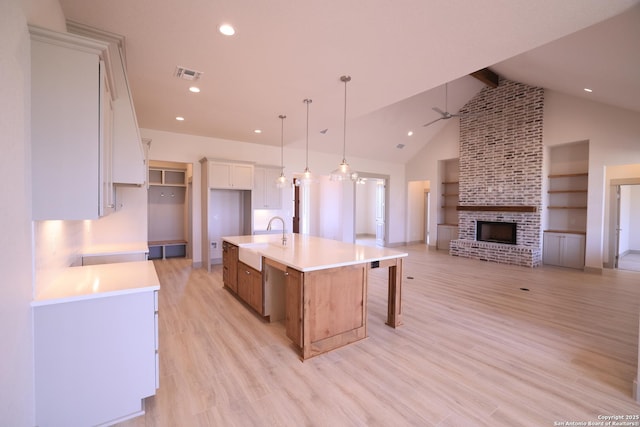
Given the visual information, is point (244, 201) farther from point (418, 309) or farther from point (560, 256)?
point (560, 256)

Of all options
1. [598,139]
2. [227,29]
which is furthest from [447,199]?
[227,29]

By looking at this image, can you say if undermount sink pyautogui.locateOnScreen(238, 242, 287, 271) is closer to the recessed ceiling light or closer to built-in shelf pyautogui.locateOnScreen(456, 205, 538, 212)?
the recessed ceiling light

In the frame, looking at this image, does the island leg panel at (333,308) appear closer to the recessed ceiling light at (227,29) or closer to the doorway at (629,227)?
the recessed ceiling light at (227,29)

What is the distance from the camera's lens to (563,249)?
6375 millimetres

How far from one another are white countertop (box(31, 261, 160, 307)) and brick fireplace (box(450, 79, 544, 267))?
300 inches

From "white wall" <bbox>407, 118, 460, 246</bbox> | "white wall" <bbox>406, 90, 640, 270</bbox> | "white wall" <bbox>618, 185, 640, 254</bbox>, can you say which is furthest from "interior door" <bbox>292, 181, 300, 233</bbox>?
"white wall" <bbox>618, 185, 640, 254</bbox>

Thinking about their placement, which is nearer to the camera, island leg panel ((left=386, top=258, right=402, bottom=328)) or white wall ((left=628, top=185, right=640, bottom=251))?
island leg panel ((left=386, top=258, right=402, bottom=328))

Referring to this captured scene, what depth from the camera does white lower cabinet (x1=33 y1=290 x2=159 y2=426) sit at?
1589 millimetres

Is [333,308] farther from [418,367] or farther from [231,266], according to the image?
[231,266]

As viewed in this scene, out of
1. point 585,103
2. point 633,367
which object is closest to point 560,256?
point 585,103

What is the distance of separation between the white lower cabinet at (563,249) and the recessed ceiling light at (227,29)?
25.6ft

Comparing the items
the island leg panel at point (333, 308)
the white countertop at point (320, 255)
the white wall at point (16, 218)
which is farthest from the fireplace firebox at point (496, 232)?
the white wall at point (16, 218)

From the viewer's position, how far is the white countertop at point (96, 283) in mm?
1643

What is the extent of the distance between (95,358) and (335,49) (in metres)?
3.10
